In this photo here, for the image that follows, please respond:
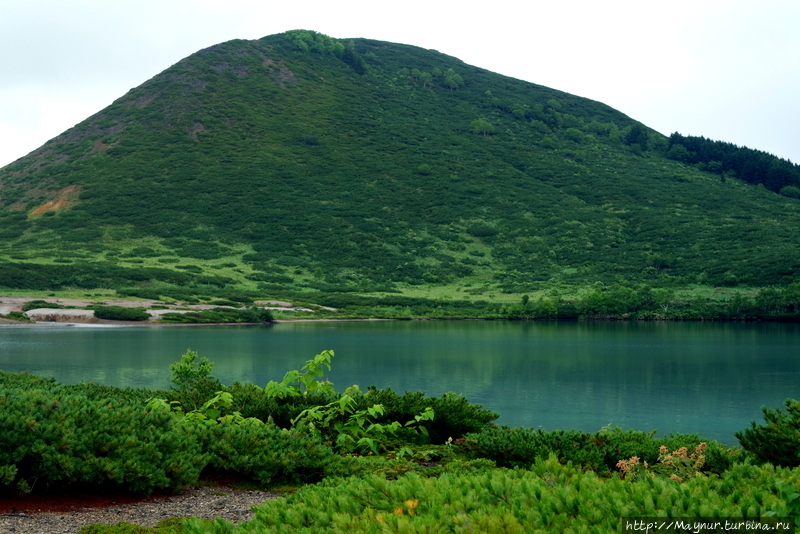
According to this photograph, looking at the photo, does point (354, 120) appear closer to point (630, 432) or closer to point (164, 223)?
point (164, 223)

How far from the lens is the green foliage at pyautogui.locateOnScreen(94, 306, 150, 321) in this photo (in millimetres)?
65562

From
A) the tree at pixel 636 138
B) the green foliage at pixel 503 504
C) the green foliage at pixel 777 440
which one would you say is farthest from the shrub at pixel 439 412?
the tree at pixel 636 138

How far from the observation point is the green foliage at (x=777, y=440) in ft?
25.8

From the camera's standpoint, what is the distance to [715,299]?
8700 centimetres

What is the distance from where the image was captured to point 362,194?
462ft

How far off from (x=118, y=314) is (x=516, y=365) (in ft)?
143

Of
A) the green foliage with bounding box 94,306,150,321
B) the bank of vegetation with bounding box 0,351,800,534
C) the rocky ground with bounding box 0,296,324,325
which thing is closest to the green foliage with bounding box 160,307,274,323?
the rocky ground with bounding box 0,296,324,325

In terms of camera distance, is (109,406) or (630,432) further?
(630,432)

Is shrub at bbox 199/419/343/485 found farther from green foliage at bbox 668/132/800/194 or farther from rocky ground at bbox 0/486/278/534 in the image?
green foliage at bbox 668/132/800/194

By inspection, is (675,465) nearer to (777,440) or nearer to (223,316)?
(777,440)

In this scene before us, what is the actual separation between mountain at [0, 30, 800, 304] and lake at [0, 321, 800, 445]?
36.9m

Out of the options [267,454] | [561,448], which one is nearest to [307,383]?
[267,454]

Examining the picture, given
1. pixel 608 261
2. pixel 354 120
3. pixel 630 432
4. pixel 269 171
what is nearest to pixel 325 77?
pixel 354 120

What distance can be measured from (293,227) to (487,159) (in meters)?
53.7
